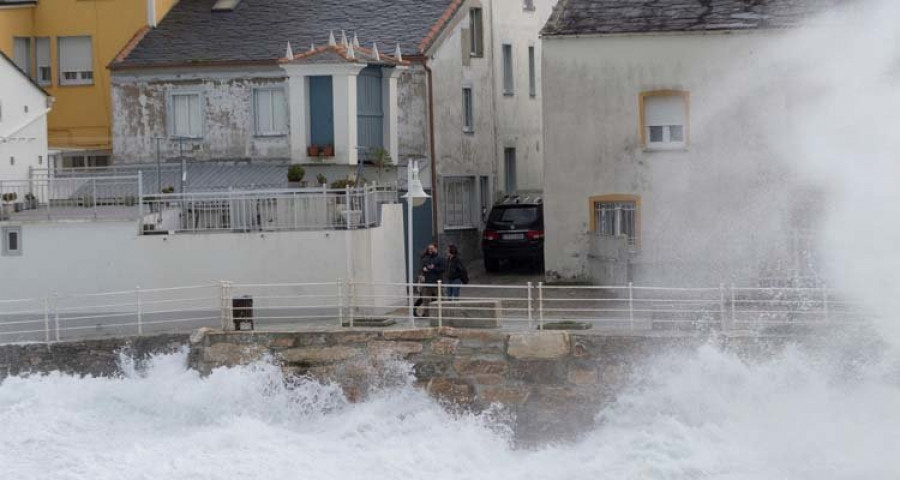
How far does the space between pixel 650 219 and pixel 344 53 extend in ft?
23.1

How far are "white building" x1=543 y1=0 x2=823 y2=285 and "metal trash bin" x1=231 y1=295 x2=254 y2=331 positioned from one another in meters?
8.15

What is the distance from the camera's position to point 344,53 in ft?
125

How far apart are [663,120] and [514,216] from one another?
4.78 metres

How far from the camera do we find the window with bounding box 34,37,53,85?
45.7m

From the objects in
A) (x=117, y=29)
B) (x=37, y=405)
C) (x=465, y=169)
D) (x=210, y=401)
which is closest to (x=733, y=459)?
(x=210, y=401)

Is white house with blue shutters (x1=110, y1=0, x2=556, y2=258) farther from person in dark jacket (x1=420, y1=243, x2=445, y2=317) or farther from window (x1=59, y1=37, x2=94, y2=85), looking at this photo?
person in dark jacket (x1=420, y1=243, x2=445, y2=317)

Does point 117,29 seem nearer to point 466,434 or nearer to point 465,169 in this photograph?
point 465,169

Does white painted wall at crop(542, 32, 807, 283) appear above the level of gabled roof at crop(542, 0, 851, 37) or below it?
below

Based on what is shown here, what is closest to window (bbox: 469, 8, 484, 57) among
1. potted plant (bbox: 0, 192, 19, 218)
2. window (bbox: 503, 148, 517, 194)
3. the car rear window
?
window (bbox: 503, 148, 517, 194)

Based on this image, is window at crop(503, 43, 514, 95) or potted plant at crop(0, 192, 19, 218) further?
window at crop(503, 43, 514, 95)

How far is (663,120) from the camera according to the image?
3981 cm

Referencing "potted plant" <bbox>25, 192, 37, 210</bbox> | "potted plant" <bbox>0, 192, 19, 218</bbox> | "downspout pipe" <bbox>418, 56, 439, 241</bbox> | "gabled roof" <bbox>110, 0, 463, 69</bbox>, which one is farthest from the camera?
"gabled roof" <bbox>110, 0, 463, 69</bbox>

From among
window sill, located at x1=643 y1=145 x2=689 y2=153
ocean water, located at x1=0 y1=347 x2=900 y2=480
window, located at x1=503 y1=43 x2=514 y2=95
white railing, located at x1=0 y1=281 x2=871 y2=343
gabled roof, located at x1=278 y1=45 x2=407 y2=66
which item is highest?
window, located at x1=503 y1=43 x2=514 y2=95

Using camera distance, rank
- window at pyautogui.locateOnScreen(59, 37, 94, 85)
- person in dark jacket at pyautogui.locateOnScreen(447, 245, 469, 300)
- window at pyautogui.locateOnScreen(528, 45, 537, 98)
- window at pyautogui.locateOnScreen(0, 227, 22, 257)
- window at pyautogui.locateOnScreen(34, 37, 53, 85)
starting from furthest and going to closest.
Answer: window at pyautogui.locateOnScreen(528, 45, 537, 98), window at pyautogui.locateOnScreen(34, 37, 53, 85), window at pyautogui.locateOnScreen(59, 37, 94, 85), window at pyautogui.locateOnScreen(0, 227, 22, 257), person in dark jacket at pyautogui.locateOnScreen(447, 245, 469, 300)
